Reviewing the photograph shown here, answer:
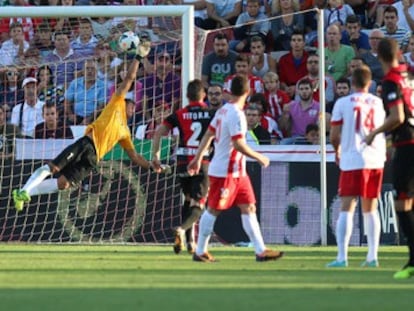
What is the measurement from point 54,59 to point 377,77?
5.15m

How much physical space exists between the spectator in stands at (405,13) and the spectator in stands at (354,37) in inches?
28.2

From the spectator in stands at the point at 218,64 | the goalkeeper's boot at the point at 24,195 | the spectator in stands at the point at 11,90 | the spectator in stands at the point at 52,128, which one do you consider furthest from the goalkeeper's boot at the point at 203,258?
the spectator in stands at the point at 218,64

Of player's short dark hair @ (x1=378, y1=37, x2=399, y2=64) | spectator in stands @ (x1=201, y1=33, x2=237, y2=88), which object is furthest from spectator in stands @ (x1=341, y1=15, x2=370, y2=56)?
player's short dark hair @ (x1=378, y1=37, x2=399, y2=64)

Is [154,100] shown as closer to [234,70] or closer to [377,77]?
[234,70]

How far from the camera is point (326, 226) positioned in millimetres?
17781

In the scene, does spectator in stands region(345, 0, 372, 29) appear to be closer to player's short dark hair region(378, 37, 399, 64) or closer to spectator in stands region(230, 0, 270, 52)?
spectator in stands region(230, 0, 270, 52)

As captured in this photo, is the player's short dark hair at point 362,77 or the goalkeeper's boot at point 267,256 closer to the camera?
the player's short dark hair at point 362,77

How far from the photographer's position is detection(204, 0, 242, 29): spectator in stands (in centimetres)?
2236

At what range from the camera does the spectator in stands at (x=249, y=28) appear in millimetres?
21609

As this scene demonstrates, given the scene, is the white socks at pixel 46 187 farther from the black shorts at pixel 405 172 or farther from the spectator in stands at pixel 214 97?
the black shorts at pixel 405 172

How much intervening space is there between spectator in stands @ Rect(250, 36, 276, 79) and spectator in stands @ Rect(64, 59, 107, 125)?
2933mm

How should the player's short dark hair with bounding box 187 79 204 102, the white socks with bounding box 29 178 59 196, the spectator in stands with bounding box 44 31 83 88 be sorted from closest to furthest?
the player's short dark hair with bounding box 187 79 204 102 → the white socks with bounding box 29 178 59 196 → the spectator in stands with bounding box 44 31 83 88

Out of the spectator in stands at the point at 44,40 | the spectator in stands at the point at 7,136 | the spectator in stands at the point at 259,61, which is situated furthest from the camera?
the spectator in stands at the point at 259,61

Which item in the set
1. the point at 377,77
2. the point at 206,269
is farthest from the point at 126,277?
the point at 377,77
